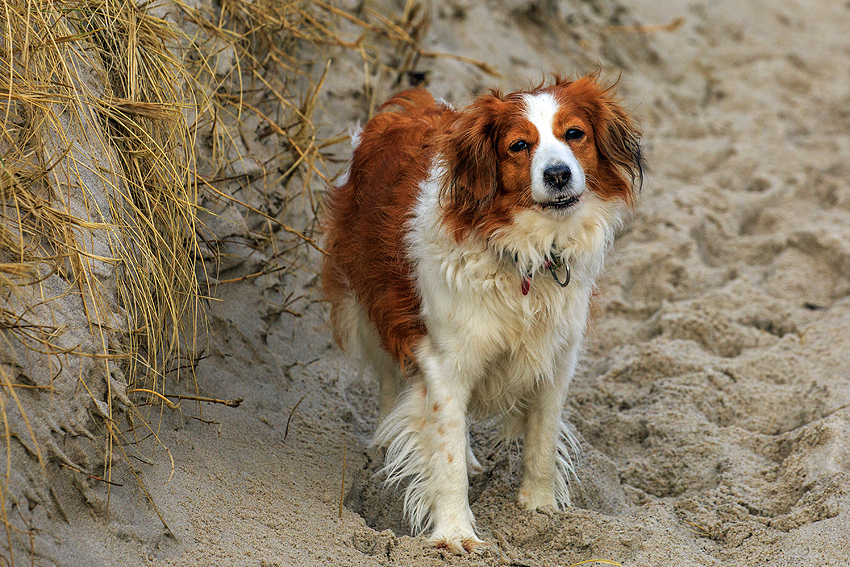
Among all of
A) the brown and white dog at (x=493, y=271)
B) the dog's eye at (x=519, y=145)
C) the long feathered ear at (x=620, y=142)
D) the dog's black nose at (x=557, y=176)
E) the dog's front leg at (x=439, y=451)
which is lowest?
the dog's front leg at (x=439, y=451)

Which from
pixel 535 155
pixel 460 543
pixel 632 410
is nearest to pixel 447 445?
pixel 460 543

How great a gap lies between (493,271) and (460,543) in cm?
94

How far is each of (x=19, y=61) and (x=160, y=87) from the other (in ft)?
2.03

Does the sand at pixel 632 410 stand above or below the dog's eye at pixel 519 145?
below

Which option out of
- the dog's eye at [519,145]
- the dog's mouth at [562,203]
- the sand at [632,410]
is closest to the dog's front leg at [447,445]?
the sand at [632,410]

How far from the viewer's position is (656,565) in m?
2.82

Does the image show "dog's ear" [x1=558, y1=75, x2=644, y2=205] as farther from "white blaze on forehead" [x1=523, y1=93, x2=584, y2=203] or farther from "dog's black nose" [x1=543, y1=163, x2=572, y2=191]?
"dog's black nose" [x1=543, y1=163, x2=572, y2=191]

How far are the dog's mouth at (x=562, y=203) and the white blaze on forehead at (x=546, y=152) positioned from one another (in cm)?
2

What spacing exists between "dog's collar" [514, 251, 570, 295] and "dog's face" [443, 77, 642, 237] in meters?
0.18

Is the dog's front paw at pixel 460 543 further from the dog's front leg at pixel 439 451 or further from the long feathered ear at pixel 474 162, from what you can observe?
the long feathered ear at pixel 474 162

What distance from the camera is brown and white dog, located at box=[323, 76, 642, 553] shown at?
291 centimetres

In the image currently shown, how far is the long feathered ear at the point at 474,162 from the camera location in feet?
9.54

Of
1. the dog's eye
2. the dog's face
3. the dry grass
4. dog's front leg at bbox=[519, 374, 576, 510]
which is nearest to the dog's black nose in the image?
the dog's face

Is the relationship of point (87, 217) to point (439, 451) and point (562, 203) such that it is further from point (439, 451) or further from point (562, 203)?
point (562, 203)
